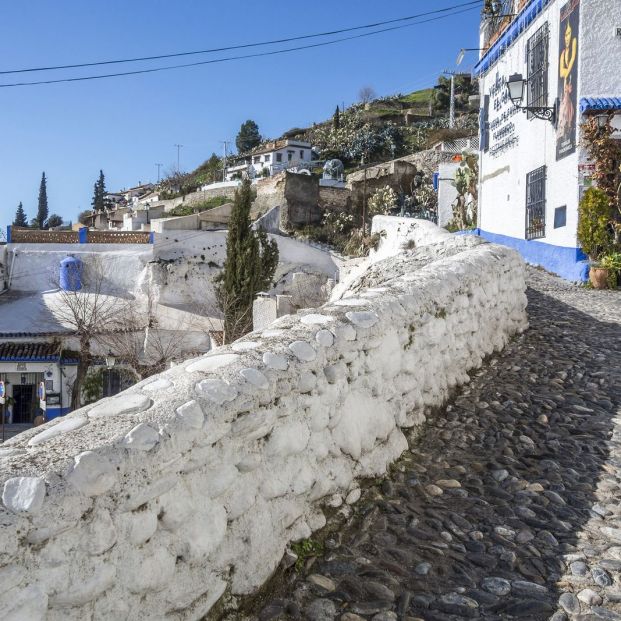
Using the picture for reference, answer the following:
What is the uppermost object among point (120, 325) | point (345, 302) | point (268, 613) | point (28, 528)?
point (345, 302)

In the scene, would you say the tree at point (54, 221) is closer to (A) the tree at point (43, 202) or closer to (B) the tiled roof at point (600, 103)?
(A) the tree at point (43, 202)

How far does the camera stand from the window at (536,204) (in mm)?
13398

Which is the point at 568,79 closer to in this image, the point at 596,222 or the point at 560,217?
the point at 560,217

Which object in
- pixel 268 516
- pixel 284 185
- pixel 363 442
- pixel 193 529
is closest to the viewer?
pixel 193 529

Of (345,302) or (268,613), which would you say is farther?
(345,302)

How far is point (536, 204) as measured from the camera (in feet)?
45.4

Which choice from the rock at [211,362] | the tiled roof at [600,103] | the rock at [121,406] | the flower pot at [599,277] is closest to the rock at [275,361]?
the rock at [211,362]

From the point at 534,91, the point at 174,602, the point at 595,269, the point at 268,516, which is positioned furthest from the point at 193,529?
the point at 534,91

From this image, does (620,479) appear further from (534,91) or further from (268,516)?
(534,91)

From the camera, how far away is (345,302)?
373cm

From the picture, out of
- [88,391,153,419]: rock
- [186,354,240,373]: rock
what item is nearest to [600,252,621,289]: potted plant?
[186,354,240,373]: rock

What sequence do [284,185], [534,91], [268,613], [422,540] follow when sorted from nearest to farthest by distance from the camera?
1. [268,613]
2. [422,540]
3. [534,91]
4. [284,185]

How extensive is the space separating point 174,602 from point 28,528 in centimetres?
62

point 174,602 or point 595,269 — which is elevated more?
point 595,269
